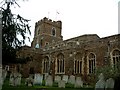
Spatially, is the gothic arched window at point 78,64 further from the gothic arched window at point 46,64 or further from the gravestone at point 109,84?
the gravestone at point 109,84

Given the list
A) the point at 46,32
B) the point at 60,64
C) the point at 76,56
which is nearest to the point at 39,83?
the point at 76,56

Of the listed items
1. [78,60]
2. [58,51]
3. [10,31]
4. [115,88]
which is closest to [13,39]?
[10,31]

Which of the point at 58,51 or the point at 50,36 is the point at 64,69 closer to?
the point at 58,51

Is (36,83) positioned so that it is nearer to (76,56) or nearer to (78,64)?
(78,64)

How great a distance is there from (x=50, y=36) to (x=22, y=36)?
113 feet

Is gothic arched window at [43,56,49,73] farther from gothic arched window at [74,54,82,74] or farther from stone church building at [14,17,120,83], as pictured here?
gothic arched window at [74,54,82,74]

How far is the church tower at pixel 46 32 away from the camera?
158 ft

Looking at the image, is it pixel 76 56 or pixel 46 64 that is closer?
pixel 76 56

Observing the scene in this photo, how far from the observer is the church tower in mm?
48031

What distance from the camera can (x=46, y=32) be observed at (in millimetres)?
48562

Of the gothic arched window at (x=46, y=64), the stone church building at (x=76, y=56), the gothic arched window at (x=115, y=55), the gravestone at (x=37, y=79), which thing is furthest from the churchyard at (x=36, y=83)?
the gothic arched window at (x=46, y=64)

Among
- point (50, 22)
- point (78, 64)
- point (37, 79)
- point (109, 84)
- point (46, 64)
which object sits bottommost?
point (37, 79)

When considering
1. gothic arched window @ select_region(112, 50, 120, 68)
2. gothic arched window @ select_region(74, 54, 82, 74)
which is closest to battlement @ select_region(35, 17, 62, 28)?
gothic arched window @ select_region(74, 54, 82, 74)

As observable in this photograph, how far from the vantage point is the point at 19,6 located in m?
14.2
